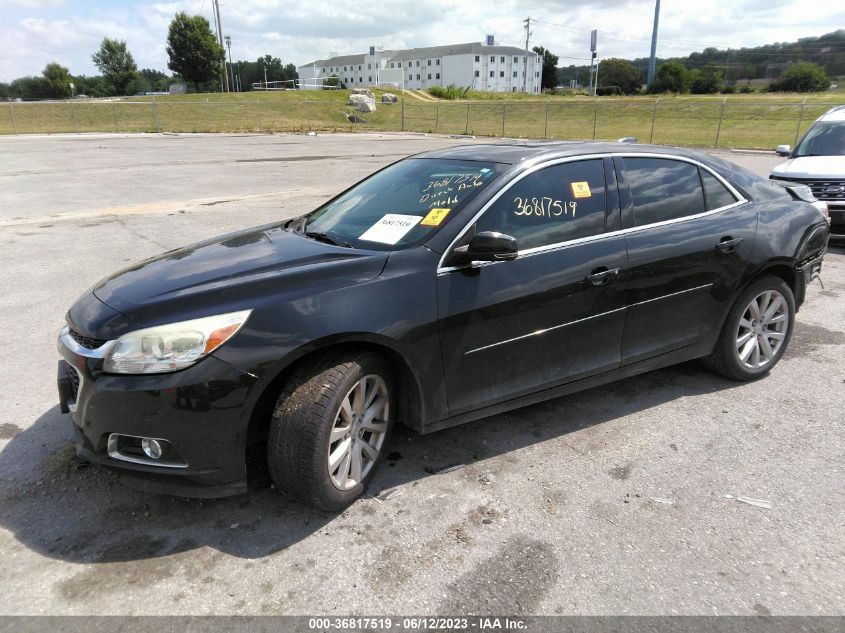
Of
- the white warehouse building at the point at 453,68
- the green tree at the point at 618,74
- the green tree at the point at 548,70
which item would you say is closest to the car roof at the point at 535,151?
the green tree at the point at 618,74

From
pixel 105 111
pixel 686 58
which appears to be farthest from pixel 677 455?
pixel 686 58

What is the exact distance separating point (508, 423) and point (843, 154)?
855 cm

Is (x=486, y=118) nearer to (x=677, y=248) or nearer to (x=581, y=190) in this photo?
(x=677, y=248)

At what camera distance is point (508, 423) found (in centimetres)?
385

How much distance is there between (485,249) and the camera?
3.03 meters

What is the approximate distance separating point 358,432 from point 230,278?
0.99 metres

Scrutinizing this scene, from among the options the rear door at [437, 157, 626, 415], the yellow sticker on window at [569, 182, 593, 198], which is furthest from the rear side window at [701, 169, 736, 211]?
the yellow sticker on window at [569, 182, 593, 198]

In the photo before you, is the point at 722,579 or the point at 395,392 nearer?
the point at 722,579

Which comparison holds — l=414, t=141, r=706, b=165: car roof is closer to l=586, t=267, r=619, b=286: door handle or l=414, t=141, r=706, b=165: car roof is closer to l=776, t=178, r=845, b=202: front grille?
l=586, t=267, r=619, b=286: door handle

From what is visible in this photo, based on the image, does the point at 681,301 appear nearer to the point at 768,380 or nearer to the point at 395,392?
the point at 768,380

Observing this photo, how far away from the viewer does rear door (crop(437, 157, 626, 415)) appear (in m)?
3.13

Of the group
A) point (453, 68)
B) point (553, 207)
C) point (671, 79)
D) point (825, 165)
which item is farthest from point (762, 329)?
point (453, 68)

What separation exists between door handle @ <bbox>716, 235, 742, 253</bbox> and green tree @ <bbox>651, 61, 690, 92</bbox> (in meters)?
85.8

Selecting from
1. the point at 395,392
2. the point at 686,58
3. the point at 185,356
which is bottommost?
the point at 395,392
